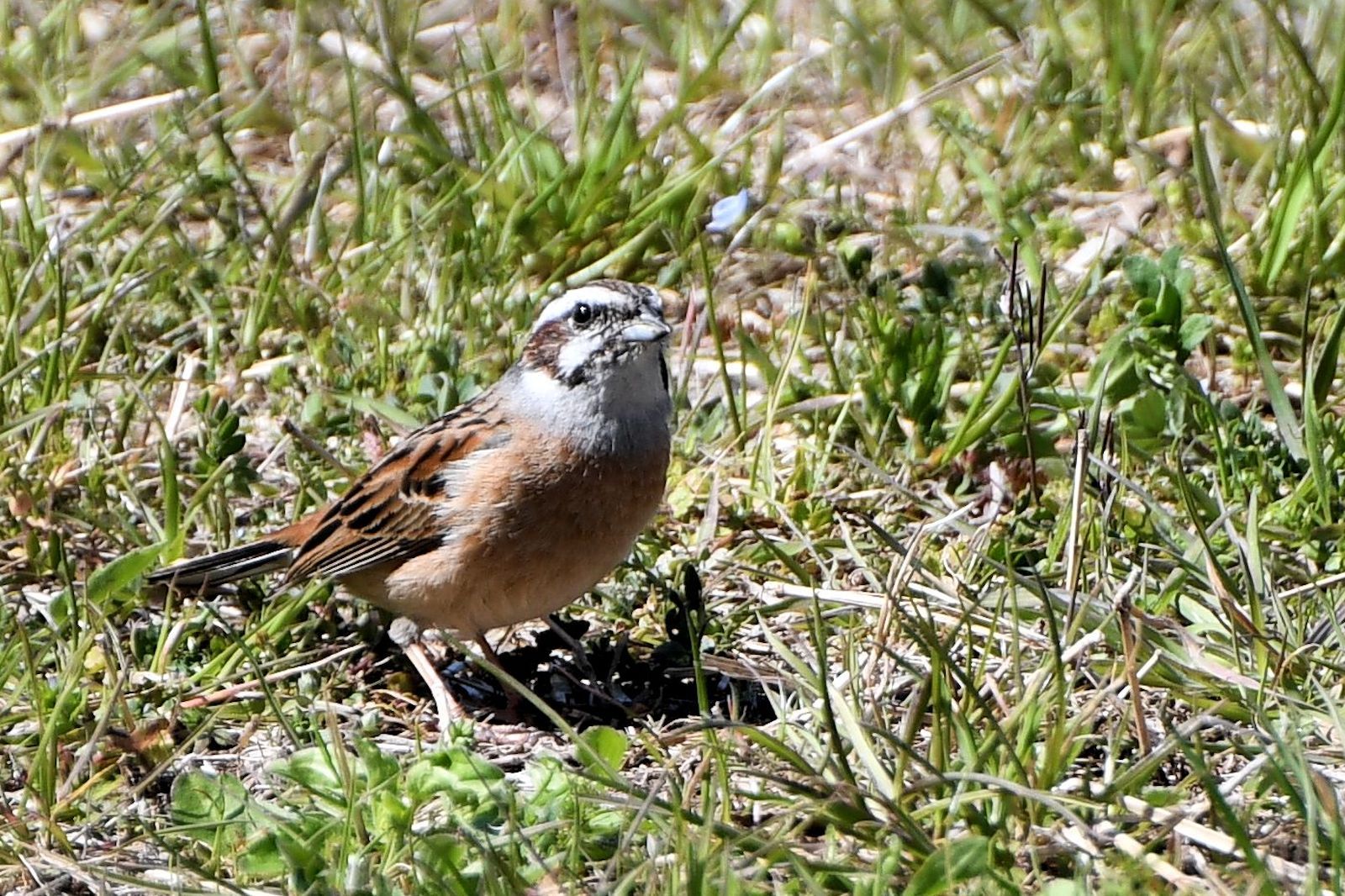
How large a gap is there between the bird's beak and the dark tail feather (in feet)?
3.93

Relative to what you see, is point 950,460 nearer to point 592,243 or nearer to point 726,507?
point 726,507

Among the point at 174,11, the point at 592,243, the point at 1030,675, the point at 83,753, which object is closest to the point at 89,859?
the point at 83,753

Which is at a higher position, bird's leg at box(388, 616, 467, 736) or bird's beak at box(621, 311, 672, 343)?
bird's beak at box(621, 311, 672, 343)

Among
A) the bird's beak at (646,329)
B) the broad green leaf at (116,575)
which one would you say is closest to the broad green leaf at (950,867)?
the bird's beak at (646,329)

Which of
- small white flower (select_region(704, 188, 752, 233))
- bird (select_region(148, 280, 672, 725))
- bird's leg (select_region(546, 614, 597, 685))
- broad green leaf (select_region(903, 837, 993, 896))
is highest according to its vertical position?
bird (select_region(148, 280, 672, 725))

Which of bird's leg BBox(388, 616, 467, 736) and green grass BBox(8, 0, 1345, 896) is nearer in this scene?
green grass BBox(8, 0, 1345, 896)

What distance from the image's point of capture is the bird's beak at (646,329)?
5.13 meters

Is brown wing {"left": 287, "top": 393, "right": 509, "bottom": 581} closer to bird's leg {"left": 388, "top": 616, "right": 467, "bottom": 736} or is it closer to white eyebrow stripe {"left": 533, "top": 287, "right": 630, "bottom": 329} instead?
bird's leg {"left": 388, "top": 616, "right": 467, "bottom": 736}

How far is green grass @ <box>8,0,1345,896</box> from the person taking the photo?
396 centimetres

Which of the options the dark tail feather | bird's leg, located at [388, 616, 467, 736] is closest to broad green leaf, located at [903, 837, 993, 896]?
bird's leg, located at [388, 616, 467, 736]

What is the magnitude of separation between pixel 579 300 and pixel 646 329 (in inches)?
8.9

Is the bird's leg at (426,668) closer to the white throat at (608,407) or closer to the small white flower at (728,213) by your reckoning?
the white throat at (608,407)

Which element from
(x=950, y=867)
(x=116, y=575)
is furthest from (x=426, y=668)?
(x=950, y=867)

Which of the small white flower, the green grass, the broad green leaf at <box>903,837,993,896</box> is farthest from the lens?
the small white flower
